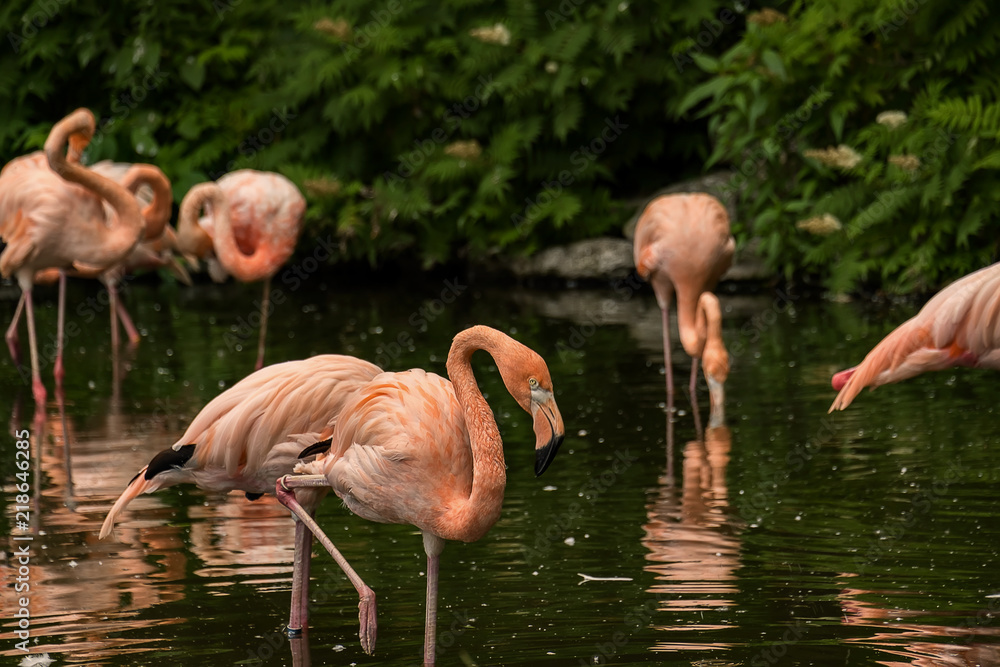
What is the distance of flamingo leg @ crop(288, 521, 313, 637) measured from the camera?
360 centimetres

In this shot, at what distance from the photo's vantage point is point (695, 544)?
4375 millimetres

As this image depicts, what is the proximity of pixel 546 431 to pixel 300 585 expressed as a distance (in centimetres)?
97

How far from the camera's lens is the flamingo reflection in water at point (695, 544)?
3723mm

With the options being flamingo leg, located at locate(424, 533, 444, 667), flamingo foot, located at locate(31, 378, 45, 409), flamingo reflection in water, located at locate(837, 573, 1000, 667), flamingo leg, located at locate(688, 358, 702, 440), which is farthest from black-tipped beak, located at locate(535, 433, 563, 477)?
flamingo foot, located at locate(31, 378, 45, 409)

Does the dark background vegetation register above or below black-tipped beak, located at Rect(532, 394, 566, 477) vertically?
above

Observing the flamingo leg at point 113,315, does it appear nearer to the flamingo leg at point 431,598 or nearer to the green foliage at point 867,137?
the green foliage at point 867,137

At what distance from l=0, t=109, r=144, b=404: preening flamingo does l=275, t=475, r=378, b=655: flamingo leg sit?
344 centimetres

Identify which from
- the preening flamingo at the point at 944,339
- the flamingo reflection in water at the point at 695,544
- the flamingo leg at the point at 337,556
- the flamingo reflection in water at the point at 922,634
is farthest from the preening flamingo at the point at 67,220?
the flamingo reflection in water at the point at 922,634

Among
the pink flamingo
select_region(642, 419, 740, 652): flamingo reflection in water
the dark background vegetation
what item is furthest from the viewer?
the dark background vegetation

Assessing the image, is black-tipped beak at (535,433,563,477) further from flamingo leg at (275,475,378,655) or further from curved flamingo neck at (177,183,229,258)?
curved flamingo neck at (177,183,229,258)

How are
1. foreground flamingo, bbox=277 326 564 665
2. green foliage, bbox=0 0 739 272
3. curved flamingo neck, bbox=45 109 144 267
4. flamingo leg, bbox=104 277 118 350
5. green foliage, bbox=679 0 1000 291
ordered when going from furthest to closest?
green foliage, bbox=0 0 739 272 < green foliage, bbox=679 0 1000 291 < flamingo leg, bbox=104 277 118 350 < curved flamingo neck, bbox=45 109 144 267 < foreground flamingo, bbox=277 326 564 665

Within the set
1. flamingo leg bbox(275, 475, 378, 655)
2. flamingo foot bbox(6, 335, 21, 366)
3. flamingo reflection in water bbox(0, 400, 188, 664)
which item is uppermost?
flamingo foot bbox(6, 335, 21, 366)

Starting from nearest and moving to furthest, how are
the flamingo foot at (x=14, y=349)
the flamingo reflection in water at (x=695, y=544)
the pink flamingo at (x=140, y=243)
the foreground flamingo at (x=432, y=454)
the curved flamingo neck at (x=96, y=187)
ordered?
the foreground flamingo at (x=432, y=454) → the flamingo reflection in water at (x=695, y=544) → the curved flamingo neck at (x=96, y=187) → the pink flamingo at (x=140, y=243) → the flamingo foot at (x=14, y=349)

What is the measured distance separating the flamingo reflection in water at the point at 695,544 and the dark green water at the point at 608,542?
12mm
